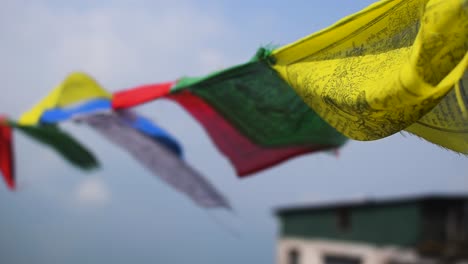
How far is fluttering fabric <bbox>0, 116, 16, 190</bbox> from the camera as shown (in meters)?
5.65

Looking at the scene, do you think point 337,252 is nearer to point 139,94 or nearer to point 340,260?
point 340,260

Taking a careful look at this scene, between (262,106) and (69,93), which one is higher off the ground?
(69,93)

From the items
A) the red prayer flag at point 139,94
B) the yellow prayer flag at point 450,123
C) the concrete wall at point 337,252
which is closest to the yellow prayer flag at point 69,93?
the red prayer flag at point 139,94

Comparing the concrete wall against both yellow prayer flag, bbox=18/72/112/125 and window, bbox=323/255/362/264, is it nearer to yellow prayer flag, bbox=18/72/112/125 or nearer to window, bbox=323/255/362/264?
window, bbox=323/255/362/264

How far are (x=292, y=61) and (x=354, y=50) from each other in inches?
13.5

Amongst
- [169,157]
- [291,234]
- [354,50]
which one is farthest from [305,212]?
[354,50]

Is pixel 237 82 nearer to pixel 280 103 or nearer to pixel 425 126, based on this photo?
pixel 280 103

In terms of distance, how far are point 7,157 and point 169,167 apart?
6.24 ft

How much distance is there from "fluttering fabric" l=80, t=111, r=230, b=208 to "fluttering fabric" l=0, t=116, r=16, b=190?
1387 mm

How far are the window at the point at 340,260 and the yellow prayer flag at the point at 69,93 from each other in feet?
36.1

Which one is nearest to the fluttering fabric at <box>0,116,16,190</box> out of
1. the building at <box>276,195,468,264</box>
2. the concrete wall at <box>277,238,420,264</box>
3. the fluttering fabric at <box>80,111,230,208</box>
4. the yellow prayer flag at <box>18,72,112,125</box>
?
the yellow prayer flag at <box>18,72,112,125</box>

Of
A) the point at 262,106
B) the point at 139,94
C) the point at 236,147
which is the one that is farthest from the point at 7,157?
the point at 262,106

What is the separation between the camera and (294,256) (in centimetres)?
1738

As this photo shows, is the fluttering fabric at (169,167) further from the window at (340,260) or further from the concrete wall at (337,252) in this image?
the window at (340,260)
